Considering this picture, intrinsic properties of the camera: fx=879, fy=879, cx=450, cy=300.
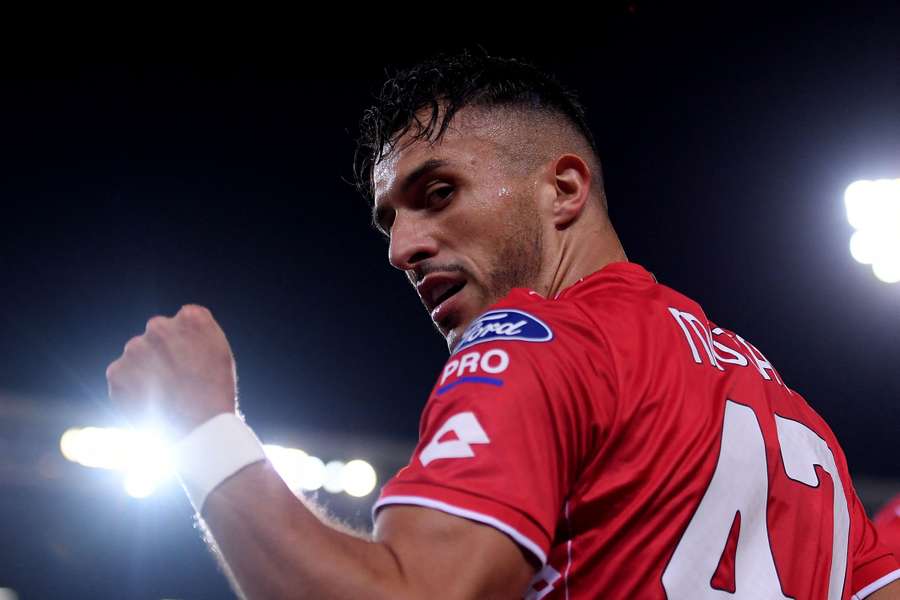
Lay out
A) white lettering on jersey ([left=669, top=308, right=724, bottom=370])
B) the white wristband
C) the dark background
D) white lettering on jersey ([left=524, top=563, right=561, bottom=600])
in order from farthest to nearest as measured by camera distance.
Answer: the dark background → white lettering on jersey ([left=669, top=308, right=724, bottom=370]) → white lettering on jersey ([left=524, top=563, right=561, bottom=600]) → the white wristband

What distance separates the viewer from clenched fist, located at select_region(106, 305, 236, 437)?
3.60 feet

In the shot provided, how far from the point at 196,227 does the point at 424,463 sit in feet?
25.2

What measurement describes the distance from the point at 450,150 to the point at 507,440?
863 millimetres

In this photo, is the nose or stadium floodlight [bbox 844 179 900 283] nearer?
the nose

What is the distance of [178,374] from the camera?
1.12 m

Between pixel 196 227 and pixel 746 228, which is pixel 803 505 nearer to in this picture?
pixel 746 228

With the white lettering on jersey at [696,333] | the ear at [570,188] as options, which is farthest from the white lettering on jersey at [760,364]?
the ear at [570,188]

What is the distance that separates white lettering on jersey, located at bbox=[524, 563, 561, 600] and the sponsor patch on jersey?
0.99 feet

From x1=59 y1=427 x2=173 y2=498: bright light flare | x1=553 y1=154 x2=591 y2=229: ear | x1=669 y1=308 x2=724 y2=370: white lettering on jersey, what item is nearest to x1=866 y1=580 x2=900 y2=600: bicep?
x1=669 y1=308 x2=724 y2=370: white lettering on jersey

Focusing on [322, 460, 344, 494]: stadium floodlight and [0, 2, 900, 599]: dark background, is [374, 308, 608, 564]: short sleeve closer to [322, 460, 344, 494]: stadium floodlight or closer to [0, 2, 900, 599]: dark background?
[0, 2, 900, 599]: dark background

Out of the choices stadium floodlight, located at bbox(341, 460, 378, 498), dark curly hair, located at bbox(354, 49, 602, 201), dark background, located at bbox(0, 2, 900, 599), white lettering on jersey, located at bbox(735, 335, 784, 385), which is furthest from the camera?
stadium floodlight, located at bbox(341, 460, 378, 498)

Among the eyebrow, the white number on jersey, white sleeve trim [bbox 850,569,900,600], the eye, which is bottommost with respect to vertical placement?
white sleeve trim [bbox 850,569,900,600]

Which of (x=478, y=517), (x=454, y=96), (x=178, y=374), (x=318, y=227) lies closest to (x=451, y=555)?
(x=478, y=517)

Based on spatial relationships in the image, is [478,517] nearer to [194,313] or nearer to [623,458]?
[623,458]
